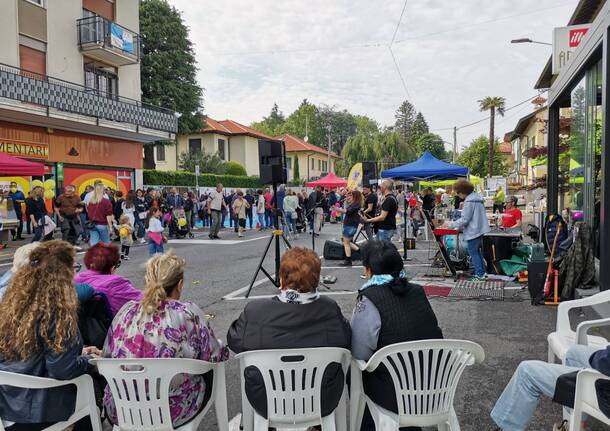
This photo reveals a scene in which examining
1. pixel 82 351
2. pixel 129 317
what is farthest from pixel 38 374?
pixel 129 317

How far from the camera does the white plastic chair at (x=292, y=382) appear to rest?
8.43 ft

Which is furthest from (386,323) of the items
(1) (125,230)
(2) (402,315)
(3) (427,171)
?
(3) (427,171)

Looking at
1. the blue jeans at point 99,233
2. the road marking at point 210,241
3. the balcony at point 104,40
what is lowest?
the road marking at point 210,241

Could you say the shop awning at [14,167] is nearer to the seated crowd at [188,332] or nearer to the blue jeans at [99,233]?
the blue jeans at [99,233]

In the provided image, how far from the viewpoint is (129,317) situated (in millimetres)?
2760

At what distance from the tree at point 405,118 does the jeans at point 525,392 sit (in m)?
102

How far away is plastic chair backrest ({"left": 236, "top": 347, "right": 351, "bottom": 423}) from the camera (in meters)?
2.57

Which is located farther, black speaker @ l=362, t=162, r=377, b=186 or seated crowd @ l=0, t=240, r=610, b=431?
black speaker @ l=362, t=162, r=377, b=186

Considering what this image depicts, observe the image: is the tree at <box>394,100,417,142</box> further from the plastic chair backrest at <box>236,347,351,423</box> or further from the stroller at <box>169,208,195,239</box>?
the plastic chair backrest at <box>236,347,351,423</box>

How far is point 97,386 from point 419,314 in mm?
1927

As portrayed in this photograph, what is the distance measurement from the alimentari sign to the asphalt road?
872 centimetres

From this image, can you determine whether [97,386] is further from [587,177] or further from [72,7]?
[72,7]

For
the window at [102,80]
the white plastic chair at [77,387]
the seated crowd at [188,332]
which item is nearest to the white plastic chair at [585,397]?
the seated crowd at [188,332]

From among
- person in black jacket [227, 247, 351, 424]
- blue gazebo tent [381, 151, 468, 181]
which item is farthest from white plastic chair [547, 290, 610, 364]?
blue gazebo tent [381, 151, 468, 181]
